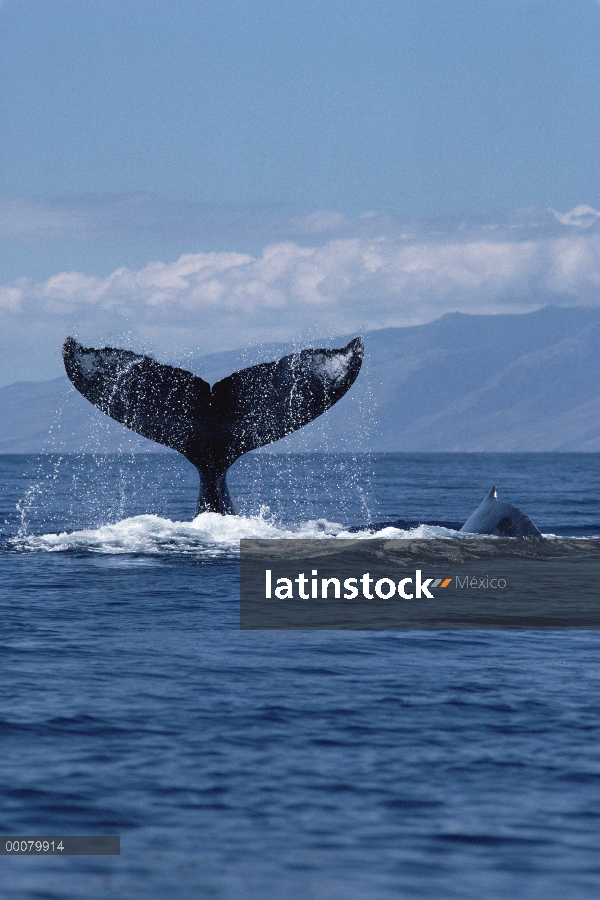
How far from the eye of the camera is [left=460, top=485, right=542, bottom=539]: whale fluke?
16.2 meters

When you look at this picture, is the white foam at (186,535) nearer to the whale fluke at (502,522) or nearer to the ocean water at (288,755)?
the whale fluke at (502,522)

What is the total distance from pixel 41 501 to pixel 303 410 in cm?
1761

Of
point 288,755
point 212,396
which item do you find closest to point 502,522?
point 212,396

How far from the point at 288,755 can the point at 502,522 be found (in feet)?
34.1

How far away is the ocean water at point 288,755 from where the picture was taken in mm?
5031

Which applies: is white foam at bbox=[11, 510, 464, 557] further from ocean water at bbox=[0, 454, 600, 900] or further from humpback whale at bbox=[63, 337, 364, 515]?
ocean water at bbox=[0, 454, 600, 900]

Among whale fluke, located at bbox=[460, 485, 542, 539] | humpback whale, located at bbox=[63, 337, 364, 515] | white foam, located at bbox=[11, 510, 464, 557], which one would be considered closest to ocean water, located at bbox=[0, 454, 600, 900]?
humpback whale, located at bbox=[63, 337, 364, 515]

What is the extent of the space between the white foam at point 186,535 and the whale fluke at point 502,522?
437mm

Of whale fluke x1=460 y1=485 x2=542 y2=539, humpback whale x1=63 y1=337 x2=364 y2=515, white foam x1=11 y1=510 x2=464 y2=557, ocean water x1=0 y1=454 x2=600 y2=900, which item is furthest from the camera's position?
whale fluke x1=460 y1=485 x2=542 y2=539

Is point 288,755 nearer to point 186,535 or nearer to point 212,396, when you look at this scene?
point 212,396

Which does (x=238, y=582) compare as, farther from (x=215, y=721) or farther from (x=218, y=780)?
(x=218, y=780)

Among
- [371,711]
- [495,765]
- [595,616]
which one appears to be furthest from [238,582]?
[495,765]

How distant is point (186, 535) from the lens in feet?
54.0

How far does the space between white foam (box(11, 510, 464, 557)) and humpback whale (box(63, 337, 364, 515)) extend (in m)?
1.28
